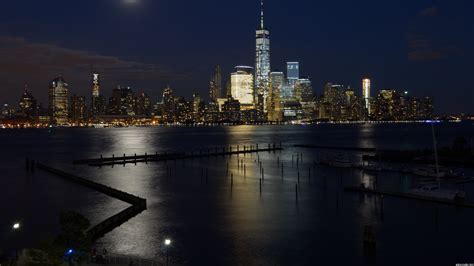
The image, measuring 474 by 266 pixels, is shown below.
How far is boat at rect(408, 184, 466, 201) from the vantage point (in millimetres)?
39188

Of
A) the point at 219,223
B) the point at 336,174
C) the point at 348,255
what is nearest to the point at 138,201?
the point at 219,223

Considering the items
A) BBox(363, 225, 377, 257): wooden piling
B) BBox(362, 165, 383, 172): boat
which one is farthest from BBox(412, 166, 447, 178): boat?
BBox(363, 225, 377, 257): wooden piling

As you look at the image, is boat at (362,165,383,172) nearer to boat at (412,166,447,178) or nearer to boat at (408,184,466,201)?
boat at (412,166,447,178)

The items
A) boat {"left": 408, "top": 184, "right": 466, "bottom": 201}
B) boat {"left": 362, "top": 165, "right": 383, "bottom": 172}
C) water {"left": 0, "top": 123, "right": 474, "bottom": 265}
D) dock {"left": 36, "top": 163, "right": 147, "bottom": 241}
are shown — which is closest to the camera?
water {"left": 0, "top": 123, "right": 474, "bottom": 265}

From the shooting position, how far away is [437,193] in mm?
40906

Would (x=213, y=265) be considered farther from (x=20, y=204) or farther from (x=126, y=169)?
(x=126, y=169)

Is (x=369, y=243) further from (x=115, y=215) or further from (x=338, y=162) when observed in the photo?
(x=338, y=162)

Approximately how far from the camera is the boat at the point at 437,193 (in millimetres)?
39188

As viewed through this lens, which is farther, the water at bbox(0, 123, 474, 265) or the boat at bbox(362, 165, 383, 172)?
the boat at bbox(362, 165, 383, 172)

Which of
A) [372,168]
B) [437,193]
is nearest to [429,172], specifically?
[372,168]

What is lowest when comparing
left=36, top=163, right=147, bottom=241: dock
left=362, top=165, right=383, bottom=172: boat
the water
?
the water

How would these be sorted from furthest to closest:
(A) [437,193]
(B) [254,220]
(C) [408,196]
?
(C) [408,196] → (A) [437,193] → (B) [254,220]

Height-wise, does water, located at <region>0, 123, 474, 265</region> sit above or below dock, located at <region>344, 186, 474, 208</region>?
below

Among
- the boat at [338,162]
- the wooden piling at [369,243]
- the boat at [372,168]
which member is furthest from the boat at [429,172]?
the wooden piling at [369,243]
